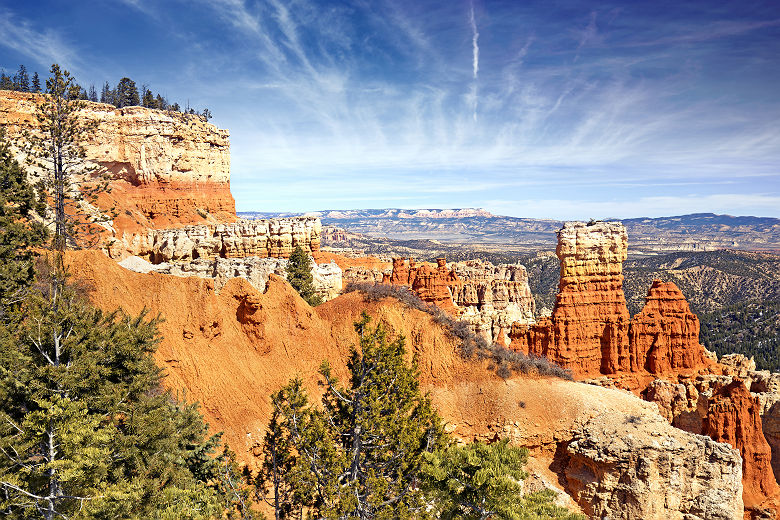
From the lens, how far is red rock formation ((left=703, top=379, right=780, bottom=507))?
26.8 meters

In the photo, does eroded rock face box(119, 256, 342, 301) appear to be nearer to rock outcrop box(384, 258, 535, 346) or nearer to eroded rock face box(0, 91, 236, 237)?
rock outcrop box(384, 258, 535, 346)

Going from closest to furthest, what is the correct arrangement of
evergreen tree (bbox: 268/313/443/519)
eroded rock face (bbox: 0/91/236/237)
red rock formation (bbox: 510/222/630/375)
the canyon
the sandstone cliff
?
evergreen tree (bbox: 268/313/443/519)
the sandstone cliff
the canyon
red rock formation (bbox: 510/222/630/375)
eroded rock face (bbox: 0/91/236/237)

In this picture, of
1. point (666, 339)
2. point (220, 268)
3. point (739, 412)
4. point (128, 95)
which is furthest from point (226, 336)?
point (128, 95)

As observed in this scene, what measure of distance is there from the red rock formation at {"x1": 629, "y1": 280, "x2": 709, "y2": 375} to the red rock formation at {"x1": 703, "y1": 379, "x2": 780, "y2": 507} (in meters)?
8.79

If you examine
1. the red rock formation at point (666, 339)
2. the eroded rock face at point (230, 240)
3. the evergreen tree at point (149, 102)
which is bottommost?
the red rock formation at point (666, 339)

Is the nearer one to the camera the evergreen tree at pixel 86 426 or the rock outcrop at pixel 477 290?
the evergreen tree at pixel 86 426

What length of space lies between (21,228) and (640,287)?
388 feet

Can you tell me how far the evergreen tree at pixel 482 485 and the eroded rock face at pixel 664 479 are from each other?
1044 cm

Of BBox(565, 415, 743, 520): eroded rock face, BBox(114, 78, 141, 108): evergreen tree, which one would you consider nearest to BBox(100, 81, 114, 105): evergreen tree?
BBox(114, 78, 141, 108): evergreen tree

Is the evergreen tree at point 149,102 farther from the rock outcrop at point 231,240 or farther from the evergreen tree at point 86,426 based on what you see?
the evergreen tree at point 86,426

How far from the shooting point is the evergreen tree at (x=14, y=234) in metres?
17.6

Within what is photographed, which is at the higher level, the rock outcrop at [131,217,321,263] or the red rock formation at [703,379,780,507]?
the rock outcrop at [131,217,321,263]

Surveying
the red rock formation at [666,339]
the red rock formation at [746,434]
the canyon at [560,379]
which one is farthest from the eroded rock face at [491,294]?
the red rock formation at [746,434]

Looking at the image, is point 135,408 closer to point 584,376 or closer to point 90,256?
point 90,256
